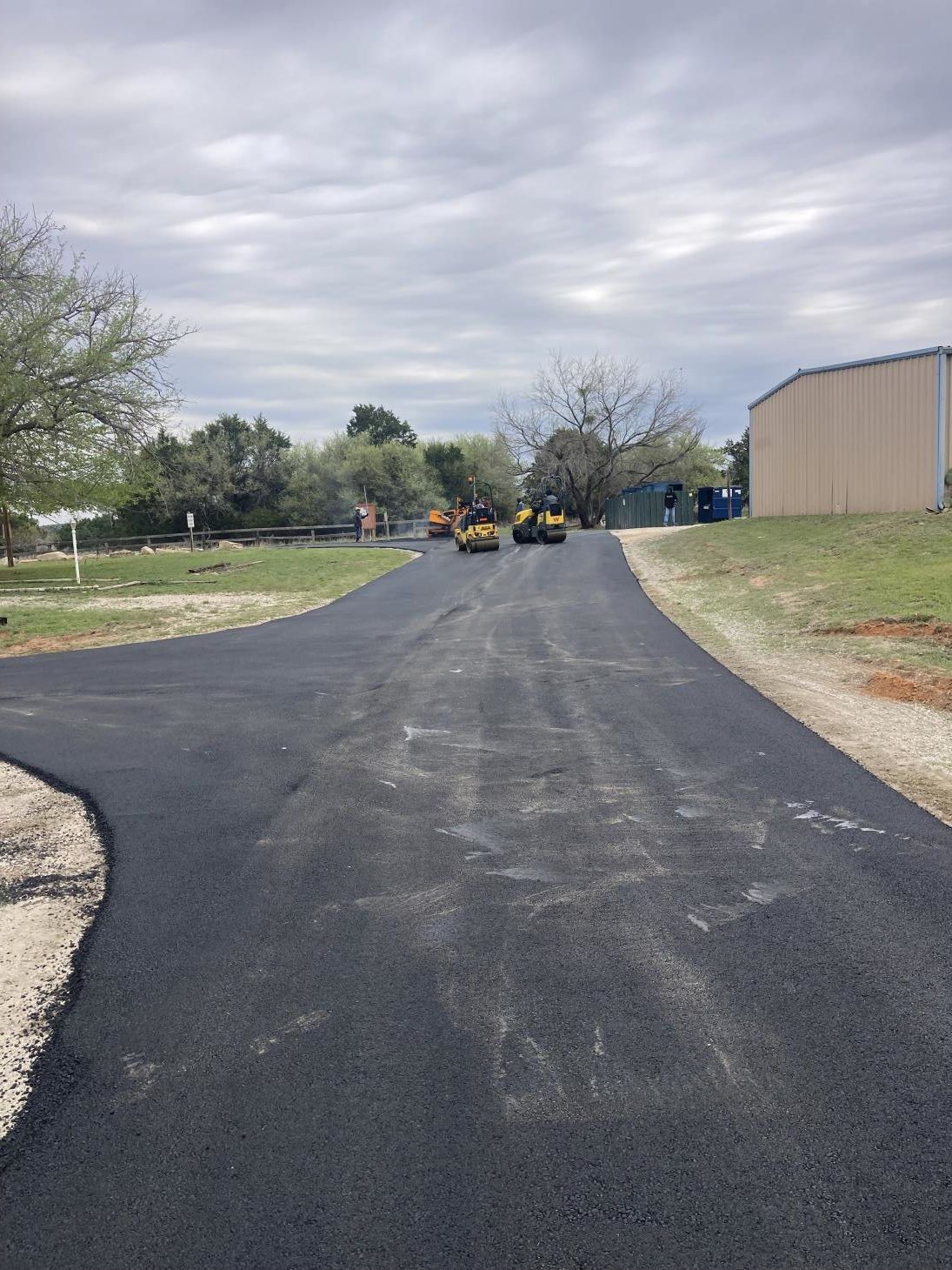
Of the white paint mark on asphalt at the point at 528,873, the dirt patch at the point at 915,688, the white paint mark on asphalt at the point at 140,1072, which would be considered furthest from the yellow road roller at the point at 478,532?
the white paint mark on asphalt at the point at 140,1072

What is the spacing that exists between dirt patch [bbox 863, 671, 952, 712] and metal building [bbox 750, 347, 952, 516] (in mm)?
17518

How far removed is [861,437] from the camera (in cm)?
2938

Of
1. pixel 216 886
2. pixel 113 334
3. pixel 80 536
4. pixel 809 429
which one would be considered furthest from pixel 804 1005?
pixel 80 536

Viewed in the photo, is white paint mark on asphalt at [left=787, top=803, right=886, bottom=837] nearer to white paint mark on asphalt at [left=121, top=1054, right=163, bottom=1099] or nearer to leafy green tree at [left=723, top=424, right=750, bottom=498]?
white paint mark on asphalt at [left=121, top=1054, right=163, bottom=1099]

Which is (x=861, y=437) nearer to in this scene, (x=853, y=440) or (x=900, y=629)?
(x=853, y=440)

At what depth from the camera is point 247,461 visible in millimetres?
70500

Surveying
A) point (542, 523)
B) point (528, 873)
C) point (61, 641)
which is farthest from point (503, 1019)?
point (542, 523)

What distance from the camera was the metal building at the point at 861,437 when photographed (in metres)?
26.5

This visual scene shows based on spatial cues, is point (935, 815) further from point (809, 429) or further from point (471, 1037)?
point (809, 429)

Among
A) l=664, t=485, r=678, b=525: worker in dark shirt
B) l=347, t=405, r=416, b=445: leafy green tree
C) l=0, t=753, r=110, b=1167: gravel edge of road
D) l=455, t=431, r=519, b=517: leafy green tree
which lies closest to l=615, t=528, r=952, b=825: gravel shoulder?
l=0, t=753, r=110, b=1167: gravel edge of road

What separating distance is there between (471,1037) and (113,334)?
94.5ft

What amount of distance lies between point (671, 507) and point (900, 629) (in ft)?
136

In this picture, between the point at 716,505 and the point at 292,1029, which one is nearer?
the point at 292,1029

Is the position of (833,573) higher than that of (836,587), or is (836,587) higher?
(833,573)
